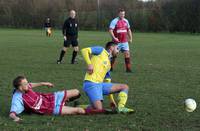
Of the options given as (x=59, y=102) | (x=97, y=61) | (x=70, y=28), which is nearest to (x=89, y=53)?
(x=97, y=61)

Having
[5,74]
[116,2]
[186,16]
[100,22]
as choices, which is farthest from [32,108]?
[116,2]

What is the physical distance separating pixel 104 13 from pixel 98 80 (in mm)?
58273

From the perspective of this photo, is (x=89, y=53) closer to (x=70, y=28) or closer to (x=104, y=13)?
(x=70, y=28)

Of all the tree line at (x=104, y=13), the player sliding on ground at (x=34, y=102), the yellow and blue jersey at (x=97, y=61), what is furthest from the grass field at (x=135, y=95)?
the tree line at (x=104, y=13)

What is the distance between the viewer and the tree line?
5756 cm

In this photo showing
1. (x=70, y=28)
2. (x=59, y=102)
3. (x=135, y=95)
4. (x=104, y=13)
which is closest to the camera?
(x=59, y=102)

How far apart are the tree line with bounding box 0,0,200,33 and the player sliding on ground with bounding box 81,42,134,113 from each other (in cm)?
4864

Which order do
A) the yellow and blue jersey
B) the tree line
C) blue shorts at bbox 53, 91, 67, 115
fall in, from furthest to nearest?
1. the tree line
2. the yellow and blue jersey
3. blue shorts at bbox 53, 91, 67, 115

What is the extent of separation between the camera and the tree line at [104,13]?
189 ft

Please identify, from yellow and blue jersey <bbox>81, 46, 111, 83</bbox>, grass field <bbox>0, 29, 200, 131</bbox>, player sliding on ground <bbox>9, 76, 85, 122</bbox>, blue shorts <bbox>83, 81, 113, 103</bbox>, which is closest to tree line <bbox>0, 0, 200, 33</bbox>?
grass field <bbox>0, 29, 200, 131</bbox>

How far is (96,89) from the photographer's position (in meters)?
8.29

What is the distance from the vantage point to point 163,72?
14.6 m

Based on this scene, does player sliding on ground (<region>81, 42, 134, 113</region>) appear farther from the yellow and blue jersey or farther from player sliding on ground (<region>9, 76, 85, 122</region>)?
player sliding on ground (<region>9, 76, 85, 122</region>)

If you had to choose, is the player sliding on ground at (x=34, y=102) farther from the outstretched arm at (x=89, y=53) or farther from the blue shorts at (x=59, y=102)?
the outstretched arm at (x=89, y=53)
